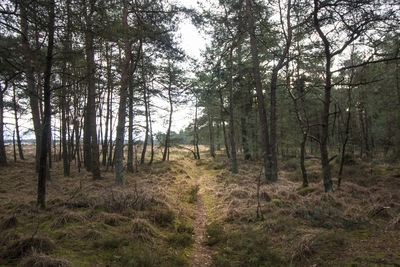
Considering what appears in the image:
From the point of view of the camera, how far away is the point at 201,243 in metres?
4.60

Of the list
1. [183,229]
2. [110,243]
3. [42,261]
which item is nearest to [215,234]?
[183,229]

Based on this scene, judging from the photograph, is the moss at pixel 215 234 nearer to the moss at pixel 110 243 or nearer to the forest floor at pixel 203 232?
the forest floor at pixel 203 232

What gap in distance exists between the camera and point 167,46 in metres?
7.85

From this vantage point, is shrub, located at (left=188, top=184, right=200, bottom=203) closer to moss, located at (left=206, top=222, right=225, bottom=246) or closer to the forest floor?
the forest floor

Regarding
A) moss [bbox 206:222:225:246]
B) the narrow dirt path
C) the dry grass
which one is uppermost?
the dry grass

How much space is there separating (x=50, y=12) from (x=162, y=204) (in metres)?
5.32

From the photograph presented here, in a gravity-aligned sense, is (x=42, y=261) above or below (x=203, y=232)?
above

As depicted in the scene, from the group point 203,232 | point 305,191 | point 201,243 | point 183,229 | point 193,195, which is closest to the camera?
point 201,243

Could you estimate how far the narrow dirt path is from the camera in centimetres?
386

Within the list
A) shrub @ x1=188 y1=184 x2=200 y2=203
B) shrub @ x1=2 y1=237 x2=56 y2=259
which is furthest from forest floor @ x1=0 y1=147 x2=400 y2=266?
shrub @ x1=188 y1=184 x2=200 y2=203

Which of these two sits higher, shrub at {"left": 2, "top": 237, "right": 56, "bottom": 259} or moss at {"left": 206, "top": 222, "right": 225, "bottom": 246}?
shrub at {"left": 2, "top": 237, "right": 56, "bottom": 259}

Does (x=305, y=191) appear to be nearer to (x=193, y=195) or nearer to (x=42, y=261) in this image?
(x=193, y=195)

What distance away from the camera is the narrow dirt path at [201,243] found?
3861mm

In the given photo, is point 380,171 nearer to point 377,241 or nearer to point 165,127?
point 377,241
